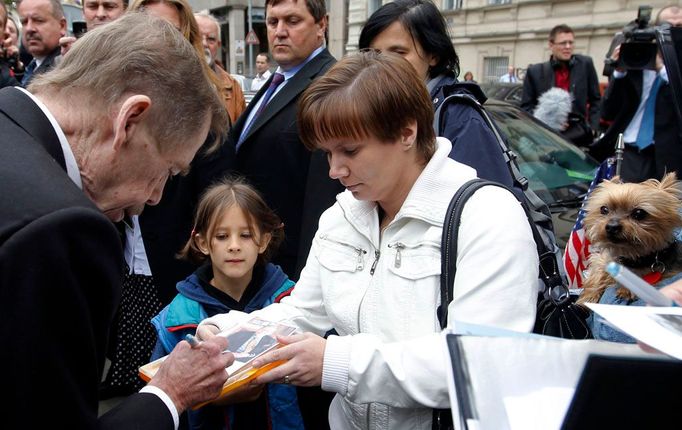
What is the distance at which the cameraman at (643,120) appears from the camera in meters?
3.82

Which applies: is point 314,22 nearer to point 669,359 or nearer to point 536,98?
point 669,359

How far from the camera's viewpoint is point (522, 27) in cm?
2283

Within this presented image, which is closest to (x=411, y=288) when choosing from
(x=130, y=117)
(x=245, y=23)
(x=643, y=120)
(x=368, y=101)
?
(x=368, y=101)

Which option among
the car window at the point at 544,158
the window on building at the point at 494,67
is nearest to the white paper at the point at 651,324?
the car window at the point at 544,158

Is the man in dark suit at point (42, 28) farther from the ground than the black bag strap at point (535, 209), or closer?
farther from the ground

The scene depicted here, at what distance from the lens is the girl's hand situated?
6.51ft

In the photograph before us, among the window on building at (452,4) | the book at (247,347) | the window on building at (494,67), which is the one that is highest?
the window on building at (452,4)

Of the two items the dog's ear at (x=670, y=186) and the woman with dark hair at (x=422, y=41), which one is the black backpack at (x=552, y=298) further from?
the woman with dark hair at (x=422, y=41)

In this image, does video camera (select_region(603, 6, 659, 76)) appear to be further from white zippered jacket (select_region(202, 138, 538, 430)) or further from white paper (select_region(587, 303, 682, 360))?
white paper (select_region(587, 303, 682, 360))

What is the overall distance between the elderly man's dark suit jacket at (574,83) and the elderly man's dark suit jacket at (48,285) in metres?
6.15

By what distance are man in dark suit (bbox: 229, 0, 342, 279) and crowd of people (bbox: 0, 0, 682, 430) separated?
0.07ft

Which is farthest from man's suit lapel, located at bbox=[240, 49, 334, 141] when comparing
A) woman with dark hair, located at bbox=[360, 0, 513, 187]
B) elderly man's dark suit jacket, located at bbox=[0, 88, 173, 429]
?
elderly man's dark suit jacket, located at bbox=[0, 88, 173, 429]

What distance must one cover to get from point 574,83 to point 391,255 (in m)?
5.83

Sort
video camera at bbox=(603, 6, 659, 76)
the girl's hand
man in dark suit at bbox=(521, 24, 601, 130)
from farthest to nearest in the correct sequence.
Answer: man in dark suit at bbox=(521, 24, 601, 130)
video camera at bbox=(603, 6, 659, 76)
the girl's hand
